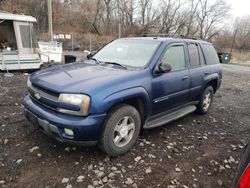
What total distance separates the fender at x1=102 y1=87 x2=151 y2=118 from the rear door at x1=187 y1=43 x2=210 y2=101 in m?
1.47

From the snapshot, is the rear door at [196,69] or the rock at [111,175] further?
the rear door at [196,69]

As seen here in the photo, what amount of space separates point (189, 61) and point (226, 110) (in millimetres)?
2427

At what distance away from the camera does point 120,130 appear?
3424 mm

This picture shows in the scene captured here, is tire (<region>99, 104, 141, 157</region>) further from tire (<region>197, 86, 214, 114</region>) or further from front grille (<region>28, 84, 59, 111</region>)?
tire (<region>197, 86, 214, 114</region>)

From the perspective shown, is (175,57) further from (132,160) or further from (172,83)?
(132,160)

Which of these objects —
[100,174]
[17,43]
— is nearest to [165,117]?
[100,174]

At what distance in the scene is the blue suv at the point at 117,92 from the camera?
2957 millimetres

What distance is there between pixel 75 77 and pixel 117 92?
66 cm

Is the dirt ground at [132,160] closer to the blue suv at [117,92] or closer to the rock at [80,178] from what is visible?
the rock at [80,178]

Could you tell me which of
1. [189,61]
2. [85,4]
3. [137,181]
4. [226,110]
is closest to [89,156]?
[137,181]

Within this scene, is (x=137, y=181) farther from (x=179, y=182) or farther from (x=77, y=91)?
(x=77, y=91)

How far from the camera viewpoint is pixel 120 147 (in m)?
3.46

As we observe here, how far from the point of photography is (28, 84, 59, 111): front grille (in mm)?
3064

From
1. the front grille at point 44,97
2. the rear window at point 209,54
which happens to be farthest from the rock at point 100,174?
the rear window at point 209,54
